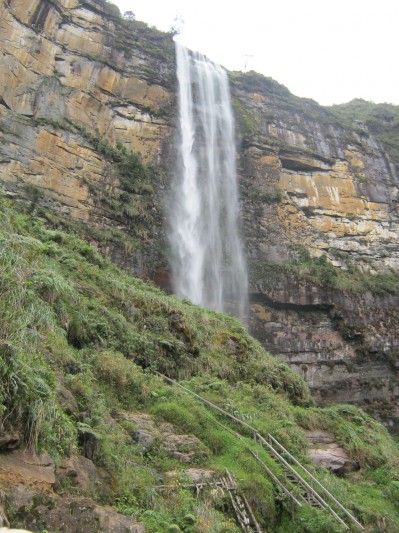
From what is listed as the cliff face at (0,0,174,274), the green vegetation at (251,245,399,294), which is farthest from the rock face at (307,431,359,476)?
the green vegetation at (251,245,399,294)

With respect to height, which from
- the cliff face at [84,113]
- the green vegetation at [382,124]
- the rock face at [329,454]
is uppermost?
the green vegetation at [382,124]

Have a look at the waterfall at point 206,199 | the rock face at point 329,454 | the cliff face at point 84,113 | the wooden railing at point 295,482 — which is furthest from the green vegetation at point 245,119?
the wooden railing at point 295,482

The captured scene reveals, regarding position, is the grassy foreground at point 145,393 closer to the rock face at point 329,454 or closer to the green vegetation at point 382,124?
the rock face at point 329,454

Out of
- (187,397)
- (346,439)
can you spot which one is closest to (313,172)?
(346,439)

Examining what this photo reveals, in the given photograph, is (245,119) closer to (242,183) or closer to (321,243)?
(242,183)

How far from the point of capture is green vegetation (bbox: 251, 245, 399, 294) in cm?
2061

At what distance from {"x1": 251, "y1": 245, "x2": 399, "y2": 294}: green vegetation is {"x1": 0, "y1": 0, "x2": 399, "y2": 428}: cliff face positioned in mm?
65

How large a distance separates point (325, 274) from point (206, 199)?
20.9ft

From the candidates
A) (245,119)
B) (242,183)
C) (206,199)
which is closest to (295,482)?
(206,199)

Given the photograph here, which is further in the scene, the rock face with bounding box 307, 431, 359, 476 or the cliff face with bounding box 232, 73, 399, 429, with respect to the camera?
the cliff face with bounding box 232, 73, 399, 429

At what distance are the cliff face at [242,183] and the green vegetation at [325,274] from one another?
6 cm

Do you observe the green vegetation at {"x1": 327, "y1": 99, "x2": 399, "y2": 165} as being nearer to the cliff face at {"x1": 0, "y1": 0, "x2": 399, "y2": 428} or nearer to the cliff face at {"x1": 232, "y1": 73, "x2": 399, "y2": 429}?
the cliff face at {"x1": 232, "y1": 73, "x2": 399, "y2": 429}

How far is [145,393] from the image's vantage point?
7.87m

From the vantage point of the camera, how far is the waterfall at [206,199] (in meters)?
19.4
